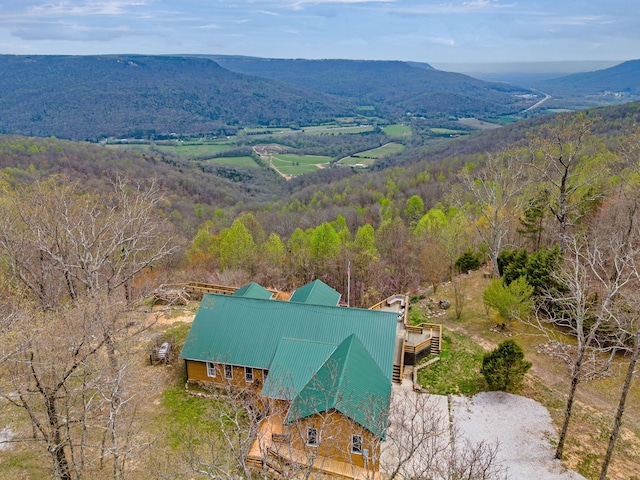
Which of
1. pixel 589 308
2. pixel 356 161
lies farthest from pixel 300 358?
pixel 356 161

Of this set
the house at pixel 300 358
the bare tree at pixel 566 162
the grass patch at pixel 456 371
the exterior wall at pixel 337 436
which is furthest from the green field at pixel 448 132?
the exterior wall at pixel 337 436

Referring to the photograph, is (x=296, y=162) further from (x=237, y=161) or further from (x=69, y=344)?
(x=69, y=344)

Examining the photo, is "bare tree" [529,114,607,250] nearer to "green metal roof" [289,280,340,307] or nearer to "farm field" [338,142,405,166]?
"green metal roof" [289,280,340,307]

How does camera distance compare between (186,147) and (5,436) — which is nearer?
(5,436)

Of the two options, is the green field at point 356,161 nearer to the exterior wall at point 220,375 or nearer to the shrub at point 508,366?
the shrub at point 508,366

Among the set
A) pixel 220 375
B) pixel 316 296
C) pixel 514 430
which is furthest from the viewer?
pixel 316 296

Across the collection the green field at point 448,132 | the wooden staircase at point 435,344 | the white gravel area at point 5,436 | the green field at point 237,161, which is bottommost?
the white gravel area at point 5,436
